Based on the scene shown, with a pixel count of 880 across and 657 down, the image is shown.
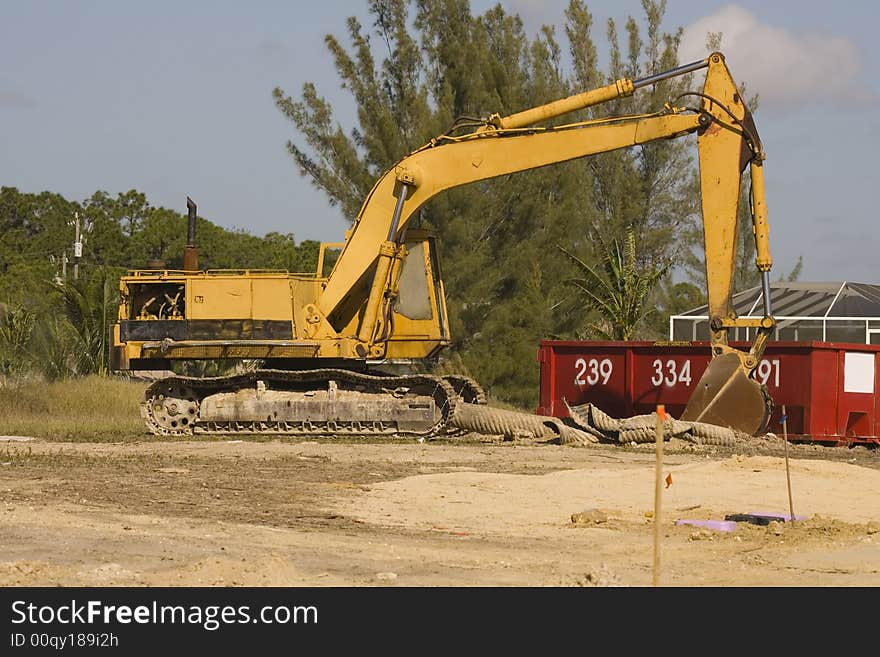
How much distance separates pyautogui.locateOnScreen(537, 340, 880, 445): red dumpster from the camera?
77.6 ft

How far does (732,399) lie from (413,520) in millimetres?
9242

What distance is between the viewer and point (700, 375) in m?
24.5

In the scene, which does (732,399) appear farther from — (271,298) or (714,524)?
(714,524)

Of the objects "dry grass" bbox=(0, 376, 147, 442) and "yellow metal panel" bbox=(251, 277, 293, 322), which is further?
"dry grass" bbox=(0, 376, 147, 442)

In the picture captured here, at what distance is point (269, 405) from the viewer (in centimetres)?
2334

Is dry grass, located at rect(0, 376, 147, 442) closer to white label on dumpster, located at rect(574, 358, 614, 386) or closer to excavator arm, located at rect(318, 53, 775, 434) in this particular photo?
excavator arm, located at rect(318, 53, 775, 434)

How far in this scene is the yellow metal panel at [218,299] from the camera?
77.2ft

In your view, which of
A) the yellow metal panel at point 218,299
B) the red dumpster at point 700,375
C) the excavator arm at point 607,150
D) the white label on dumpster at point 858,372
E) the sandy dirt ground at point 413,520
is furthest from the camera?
the white label on dumpster at point 858,372

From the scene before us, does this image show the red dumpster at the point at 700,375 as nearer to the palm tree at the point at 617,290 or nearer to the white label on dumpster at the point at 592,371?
the white label on dumpster at the point at 592,371

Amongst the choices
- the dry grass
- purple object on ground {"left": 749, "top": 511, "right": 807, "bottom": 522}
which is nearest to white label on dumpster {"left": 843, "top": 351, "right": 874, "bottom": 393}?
purple object on ground {"left": 749, "top": 511, "right": 807, "bottom": 522}

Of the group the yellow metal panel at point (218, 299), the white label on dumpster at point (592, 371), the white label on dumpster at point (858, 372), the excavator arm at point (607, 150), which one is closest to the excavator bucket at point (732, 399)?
the excavator arm at point (607, 150)

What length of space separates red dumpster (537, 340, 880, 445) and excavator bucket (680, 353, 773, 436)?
272cm

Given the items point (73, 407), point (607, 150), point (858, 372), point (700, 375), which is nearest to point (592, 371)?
point (700, 375)

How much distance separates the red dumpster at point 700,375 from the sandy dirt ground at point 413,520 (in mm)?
4030
